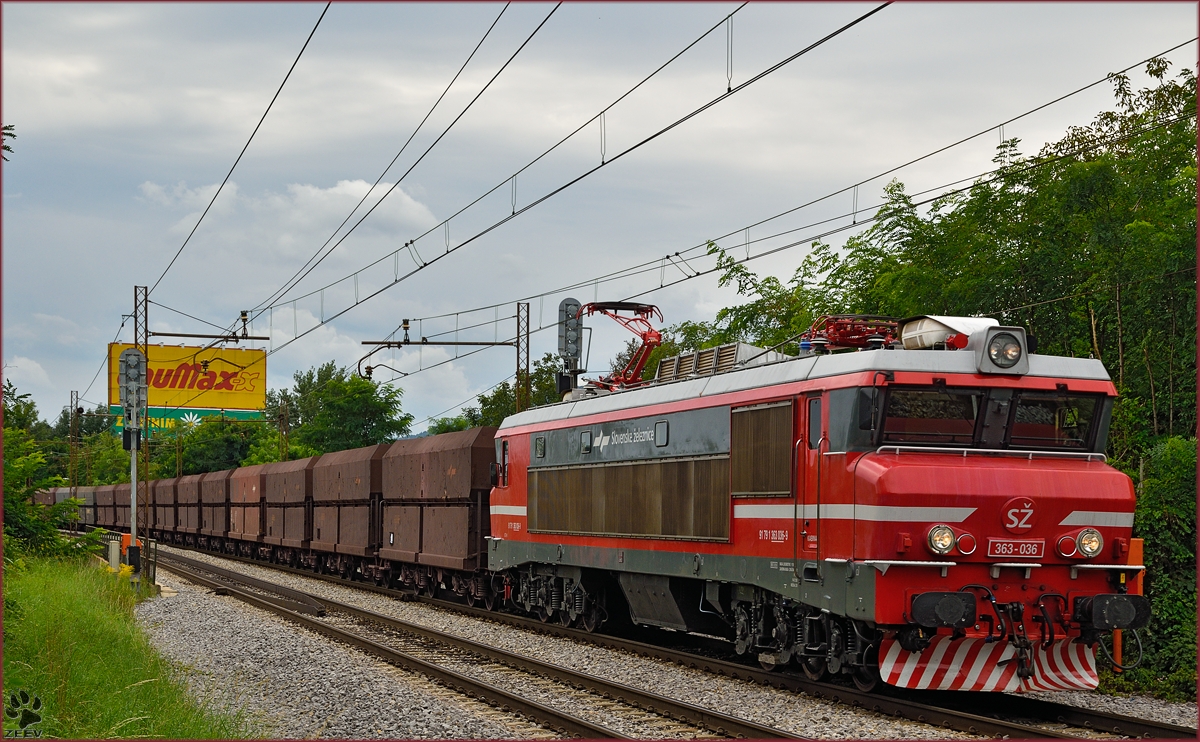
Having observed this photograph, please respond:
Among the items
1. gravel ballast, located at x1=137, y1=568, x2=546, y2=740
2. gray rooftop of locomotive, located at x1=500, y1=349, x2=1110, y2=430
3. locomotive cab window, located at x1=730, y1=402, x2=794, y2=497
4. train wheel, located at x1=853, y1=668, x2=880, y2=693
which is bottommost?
gravel ballast, located at x1=137, y1=568, x2=546, y2=740

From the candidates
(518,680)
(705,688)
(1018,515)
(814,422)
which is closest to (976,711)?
(1018,515)

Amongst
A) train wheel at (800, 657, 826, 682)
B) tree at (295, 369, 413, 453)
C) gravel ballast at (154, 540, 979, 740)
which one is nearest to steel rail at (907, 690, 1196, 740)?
train wheel at (800, 657, 826, 682)

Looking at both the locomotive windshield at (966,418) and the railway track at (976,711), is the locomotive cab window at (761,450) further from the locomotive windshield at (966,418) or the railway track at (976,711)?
the railway track at (976,711)

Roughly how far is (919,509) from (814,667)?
2.96 meters

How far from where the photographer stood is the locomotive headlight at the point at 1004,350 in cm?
1276

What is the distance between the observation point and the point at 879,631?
12578 mm

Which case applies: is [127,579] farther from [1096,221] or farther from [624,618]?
[1096,221]

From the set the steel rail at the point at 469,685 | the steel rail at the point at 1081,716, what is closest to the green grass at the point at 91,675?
the steel rail at the point at 469,685

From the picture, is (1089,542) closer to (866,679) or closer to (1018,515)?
(1018,515)

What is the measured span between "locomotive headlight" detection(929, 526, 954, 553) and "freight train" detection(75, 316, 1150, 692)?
1 centimetres

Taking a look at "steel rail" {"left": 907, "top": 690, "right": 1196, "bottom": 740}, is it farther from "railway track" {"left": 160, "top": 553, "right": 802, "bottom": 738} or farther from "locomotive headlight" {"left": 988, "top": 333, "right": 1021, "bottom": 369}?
"locomotive headlight" {"left": 988, "top": 333, "right": 1021, "bottom": 369}

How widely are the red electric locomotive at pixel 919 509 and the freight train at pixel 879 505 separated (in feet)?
0.07

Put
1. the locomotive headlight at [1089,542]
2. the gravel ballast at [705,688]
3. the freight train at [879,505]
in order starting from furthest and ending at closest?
the locomotive headlight at [1089,542]
the freight train at [879,505]
the gravel ballast at [705,688]

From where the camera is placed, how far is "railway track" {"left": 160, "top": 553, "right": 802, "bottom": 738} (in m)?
11.8
